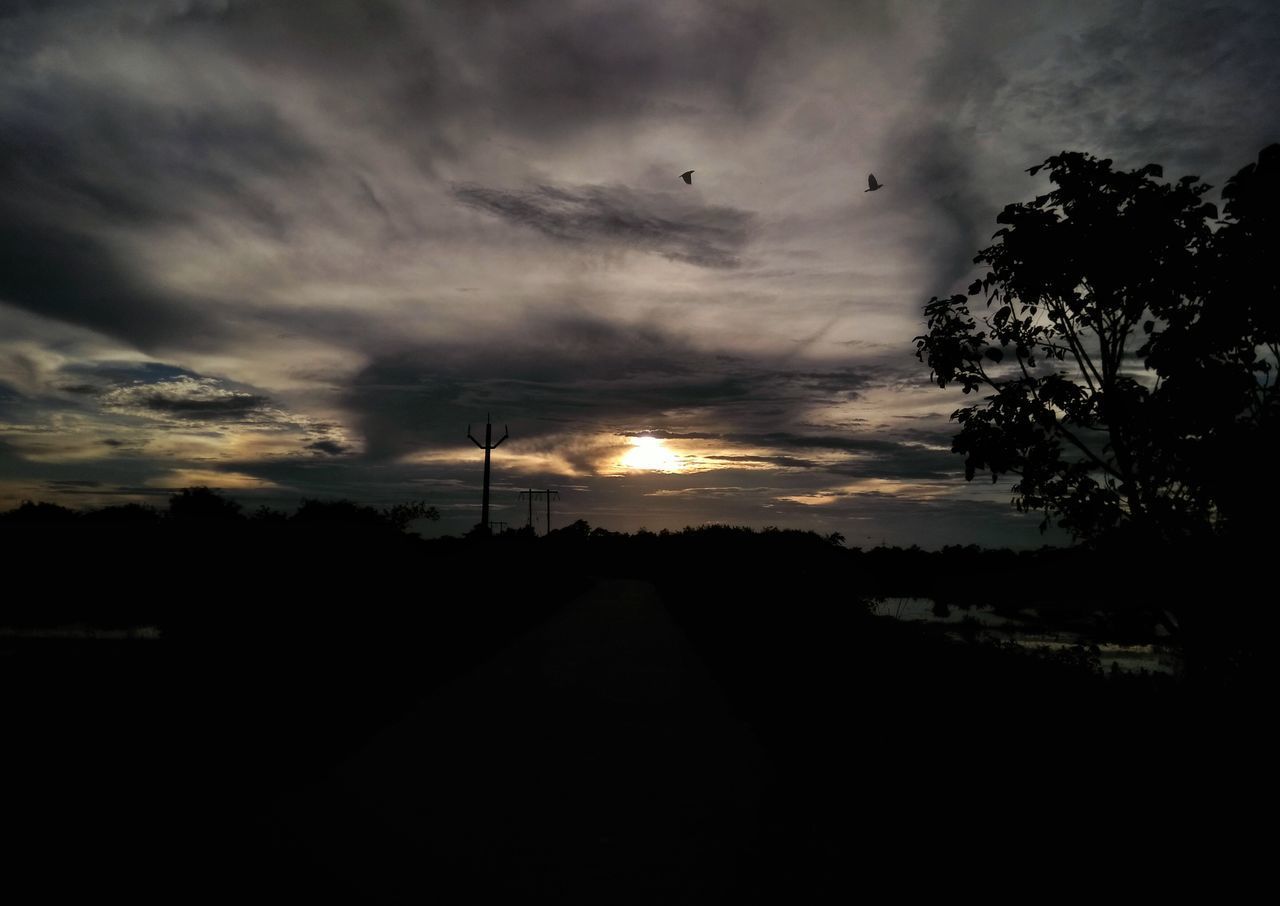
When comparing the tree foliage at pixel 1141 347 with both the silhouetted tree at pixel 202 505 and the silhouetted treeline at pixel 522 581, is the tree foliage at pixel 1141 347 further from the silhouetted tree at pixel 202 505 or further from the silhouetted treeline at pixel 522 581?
the silhouetted tree at pixel 202 505

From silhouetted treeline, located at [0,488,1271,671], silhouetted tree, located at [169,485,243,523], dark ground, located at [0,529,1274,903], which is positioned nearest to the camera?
dark ground, located at [0,529,1274,903]

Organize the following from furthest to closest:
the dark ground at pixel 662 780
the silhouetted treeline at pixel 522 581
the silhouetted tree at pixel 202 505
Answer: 1. the silhouetted tree at pixel 202 505
2. the silhouetted treeline at pixel 522 581
3. the dark ground at pixel 662 780

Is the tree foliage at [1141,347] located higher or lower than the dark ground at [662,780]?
higher

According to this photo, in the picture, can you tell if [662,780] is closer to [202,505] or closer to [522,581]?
[522,581]

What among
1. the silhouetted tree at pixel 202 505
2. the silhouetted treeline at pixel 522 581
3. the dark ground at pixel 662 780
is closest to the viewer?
the dark ground at pixel 662 780

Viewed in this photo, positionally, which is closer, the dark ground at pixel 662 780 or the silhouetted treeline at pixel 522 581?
the dark ground at pixel 662 780

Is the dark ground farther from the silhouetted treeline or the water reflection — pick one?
the silhouetted treeline

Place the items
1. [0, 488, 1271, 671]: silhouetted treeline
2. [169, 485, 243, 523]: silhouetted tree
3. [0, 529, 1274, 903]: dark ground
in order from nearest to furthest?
[0, 529, 1274, 903]: dark ground < [0, 488, 1271, 671]: silhouetted treeline < [169, 485, 243, 523]: silhouetted tree

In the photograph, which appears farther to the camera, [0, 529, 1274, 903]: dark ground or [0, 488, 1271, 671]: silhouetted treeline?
[0, 488, 1271, 671]: silhouetted treeline

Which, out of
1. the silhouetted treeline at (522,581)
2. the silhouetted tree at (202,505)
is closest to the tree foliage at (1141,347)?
the silhouetted treeline at (522,581)

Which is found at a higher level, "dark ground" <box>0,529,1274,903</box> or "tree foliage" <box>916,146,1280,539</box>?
"tree foliage" <box>916,146,1280,539</box>

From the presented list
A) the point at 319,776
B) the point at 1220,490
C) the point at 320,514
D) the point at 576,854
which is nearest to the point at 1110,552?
the point at 1220,490

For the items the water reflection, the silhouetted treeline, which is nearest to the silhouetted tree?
the silhouetted treeline

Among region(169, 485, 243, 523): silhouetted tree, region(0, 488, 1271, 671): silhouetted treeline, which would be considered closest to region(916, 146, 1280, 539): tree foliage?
region(0, 488, 1271, 671): silhouetted treeline
